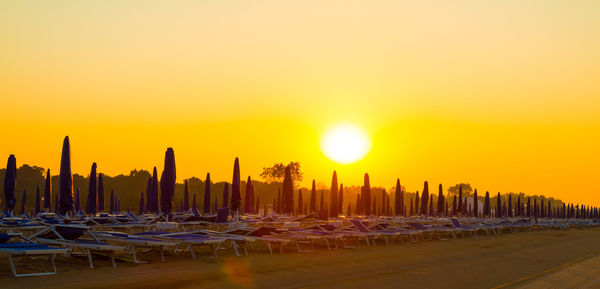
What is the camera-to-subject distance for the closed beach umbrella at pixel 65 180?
68.9 feet

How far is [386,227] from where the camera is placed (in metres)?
25.0

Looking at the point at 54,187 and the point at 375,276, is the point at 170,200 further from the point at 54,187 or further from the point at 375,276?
the point at 54,187

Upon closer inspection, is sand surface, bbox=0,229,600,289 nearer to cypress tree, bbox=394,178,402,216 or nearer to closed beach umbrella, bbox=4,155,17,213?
closed beach umbrella, bbox=4,155,17,213

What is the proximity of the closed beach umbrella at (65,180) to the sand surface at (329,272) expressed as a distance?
7915 millimetres

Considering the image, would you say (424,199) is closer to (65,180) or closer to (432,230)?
(432,230)

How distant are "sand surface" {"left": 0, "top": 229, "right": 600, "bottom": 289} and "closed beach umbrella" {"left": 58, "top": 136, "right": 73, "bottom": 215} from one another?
791 cm

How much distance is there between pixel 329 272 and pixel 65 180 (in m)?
11.9

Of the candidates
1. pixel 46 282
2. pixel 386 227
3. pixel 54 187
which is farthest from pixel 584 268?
pixel 54 187

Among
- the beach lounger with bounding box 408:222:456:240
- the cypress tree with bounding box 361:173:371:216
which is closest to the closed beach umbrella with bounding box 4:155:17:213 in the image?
the beach lounger with bounding box 408:222:456:240

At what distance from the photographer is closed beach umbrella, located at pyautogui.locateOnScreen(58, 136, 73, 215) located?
68.9 feet

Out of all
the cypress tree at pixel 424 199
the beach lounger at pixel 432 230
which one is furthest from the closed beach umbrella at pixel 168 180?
the cypress tree at pixel 424 199

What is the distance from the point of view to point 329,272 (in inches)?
504

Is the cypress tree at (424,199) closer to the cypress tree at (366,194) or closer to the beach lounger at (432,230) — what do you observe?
the cypress tree at (366,194)

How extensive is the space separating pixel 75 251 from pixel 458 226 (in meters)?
20.4
